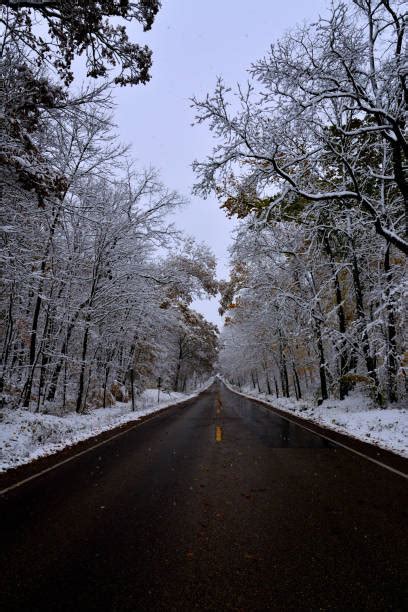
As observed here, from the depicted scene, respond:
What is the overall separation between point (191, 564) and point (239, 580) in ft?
1.58

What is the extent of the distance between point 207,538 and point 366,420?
32.8 ft

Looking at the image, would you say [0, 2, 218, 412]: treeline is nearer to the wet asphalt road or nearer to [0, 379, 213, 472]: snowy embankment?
[0, 379, 213, 472]: snowy embankment

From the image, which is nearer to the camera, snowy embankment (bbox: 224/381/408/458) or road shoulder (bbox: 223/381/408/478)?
road shoulder (bbox: 223/381/408/478)

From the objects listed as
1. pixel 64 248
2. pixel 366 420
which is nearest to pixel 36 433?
pixel 64 248

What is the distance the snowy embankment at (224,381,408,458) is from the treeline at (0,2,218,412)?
9.57 meters

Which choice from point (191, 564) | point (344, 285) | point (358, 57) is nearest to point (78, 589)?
point (191, 564)

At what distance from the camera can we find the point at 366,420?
11.5m

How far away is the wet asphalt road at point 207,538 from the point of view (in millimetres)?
2508

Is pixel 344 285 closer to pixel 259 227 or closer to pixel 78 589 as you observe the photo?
pixel 259 227

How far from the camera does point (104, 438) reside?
32.5 ft

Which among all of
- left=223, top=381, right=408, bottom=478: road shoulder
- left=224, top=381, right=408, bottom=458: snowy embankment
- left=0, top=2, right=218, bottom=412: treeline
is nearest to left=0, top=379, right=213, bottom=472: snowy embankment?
left=0, top=2, right=218, bottom=412: treeline

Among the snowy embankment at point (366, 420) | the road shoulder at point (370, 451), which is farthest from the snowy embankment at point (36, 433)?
the snowy embankment at point (366, 420)

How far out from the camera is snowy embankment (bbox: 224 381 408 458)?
888cm

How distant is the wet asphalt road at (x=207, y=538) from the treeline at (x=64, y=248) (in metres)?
5.32
